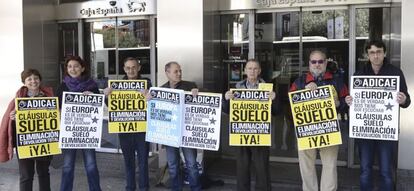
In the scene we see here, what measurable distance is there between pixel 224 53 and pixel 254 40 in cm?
58

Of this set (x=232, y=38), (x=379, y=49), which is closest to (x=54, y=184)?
(x=232, y=38)

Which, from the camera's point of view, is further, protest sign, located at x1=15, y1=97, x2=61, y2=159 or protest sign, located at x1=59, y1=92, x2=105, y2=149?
protest sign, located at x1=59, y1=92, x2=105, y2=149

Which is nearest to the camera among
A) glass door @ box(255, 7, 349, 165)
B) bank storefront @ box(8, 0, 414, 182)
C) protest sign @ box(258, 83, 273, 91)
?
protest sign @ box(258, 83, 273, 91)

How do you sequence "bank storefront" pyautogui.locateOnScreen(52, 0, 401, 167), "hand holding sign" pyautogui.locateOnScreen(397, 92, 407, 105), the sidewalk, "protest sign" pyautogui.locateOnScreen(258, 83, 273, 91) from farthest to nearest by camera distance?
"bank storefront" pyautogui.locateOnScreen(52, 0, 401, 167)
the sidewalk
"protest sign" pyautogui.locateOnScreen(258, 83, 273, 91)
"hand holding sign" pyautogui.locateOnScreen(397, 92, 407, 105)

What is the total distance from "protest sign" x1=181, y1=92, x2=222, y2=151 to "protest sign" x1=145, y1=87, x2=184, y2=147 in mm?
84

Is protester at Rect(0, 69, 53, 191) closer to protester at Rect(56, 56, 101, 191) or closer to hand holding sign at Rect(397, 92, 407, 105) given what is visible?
protester at Rect(56, 56, 101, 191)

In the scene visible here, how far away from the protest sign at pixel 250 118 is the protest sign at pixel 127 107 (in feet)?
3.96

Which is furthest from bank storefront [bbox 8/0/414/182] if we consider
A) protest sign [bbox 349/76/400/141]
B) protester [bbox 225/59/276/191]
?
protest sign [bbox 349/76/400/141]

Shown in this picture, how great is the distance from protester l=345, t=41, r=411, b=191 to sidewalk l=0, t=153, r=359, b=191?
1493mm

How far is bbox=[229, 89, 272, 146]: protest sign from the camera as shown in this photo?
5.48 meters

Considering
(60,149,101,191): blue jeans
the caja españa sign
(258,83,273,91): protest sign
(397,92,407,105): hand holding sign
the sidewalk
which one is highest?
the caja españa sign

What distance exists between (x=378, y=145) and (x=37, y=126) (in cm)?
391

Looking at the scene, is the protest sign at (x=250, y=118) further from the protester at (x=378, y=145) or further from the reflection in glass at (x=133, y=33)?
the reflection in glass at (x=133, y=33)

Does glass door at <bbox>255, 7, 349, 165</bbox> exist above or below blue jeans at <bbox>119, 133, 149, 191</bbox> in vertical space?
above
